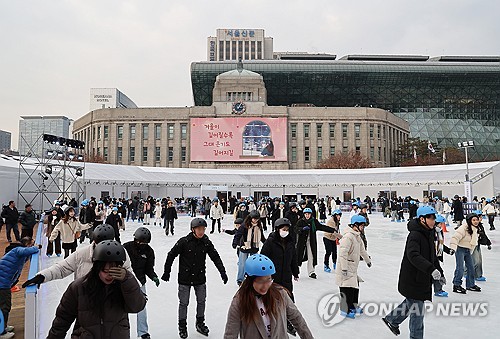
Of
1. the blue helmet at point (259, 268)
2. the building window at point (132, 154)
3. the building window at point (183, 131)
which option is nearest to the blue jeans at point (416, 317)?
the blue helmet at point (259, 268)

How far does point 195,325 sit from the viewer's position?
17.4 ft

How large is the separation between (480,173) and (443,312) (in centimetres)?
3141

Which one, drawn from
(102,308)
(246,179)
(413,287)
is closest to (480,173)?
(246,179)

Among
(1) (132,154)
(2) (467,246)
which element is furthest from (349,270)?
(1) (132,154)

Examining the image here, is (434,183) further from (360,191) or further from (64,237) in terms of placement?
(64,237)

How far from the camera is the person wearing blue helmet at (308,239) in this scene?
7910 mm

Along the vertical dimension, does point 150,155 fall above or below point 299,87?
below

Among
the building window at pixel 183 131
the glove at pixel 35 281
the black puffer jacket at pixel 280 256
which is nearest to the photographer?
the glove at pixel 35 281

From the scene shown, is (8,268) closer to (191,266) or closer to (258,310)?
(191,266)

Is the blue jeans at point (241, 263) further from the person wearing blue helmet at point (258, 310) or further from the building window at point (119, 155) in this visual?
the building window at point (119, 155)

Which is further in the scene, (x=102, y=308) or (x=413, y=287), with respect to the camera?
(x=413, y=287)

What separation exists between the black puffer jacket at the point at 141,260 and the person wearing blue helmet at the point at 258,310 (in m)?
2.39

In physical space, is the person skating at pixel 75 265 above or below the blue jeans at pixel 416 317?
above

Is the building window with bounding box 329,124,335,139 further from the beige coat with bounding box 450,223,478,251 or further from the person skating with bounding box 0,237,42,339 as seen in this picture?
the person skating with bounding box 0,237,42,339
